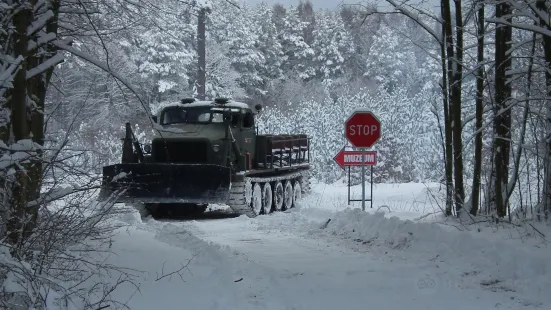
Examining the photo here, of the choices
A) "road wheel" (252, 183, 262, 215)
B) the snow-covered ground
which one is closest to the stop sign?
the snow-covered ground

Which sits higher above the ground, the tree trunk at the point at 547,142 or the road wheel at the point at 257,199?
the tree trunk at the point at 547,142

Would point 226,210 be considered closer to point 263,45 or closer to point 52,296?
point 52,296

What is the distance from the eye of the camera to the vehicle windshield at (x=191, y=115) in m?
16.7

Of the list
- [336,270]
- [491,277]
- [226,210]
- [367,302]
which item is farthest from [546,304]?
[226,210]

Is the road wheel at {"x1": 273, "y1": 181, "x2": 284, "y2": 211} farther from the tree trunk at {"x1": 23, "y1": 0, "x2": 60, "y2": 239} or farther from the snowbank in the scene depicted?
the tree trunk at {"x1": 23, "y1": 0, "x2": 60, "y2": 239}

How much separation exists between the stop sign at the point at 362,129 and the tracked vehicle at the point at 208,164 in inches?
109

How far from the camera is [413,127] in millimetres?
37062

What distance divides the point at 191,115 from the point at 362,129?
5124 mm

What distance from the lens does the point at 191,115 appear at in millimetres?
16797

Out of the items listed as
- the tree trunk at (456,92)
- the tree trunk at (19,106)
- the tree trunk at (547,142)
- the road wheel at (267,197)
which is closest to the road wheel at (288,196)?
the road wheel at (267,197)

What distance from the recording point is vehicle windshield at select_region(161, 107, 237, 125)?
16.7 meters

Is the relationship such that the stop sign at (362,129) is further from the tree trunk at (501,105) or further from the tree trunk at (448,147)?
the tree trunk at (501,105)

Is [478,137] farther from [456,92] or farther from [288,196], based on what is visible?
[288,196]

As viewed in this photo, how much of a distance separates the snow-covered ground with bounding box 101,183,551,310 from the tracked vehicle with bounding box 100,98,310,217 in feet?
11.6
